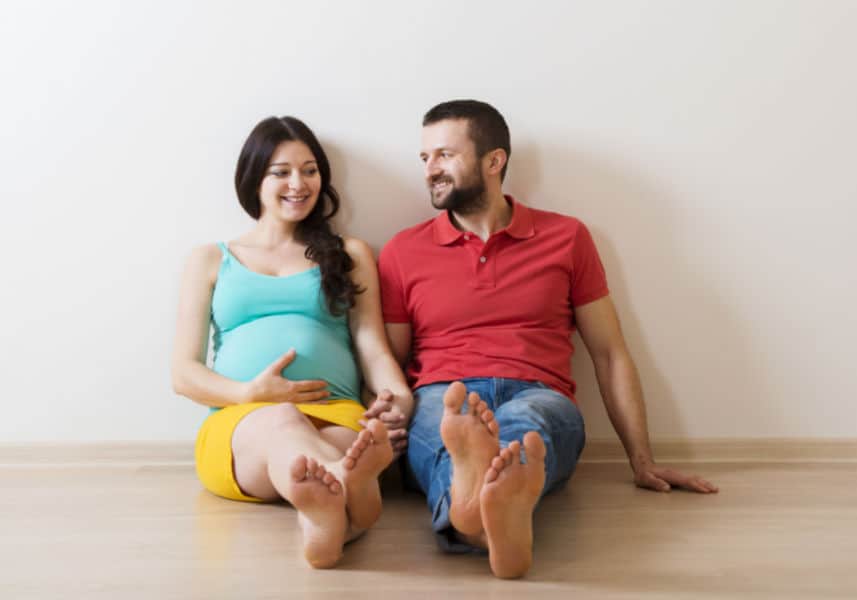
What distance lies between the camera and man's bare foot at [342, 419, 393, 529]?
1.56 meters

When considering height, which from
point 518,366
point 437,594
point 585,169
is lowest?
point 437,594

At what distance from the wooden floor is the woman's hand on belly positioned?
25 cm

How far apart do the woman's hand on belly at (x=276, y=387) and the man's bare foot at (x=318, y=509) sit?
485mm

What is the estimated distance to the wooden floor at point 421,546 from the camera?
1471 millimetres

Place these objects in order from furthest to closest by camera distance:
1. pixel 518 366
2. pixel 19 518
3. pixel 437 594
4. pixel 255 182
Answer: pixel 255 182, pixel 518 366, pixel 19 518, pixel 437 594

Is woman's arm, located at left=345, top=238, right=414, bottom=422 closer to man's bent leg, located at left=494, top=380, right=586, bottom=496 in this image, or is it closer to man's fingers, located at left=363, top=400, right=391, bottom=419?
man's fingers, located at left=363, top=400, right=391, bottom=419

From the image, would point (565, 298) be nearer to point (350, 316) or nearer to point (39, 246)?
point (350, 316)

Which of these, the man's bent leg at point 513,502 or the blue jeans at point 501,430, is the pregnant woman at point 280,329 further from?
the man's bent leg at point 513,502

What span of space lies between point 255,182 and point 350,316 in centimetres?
44

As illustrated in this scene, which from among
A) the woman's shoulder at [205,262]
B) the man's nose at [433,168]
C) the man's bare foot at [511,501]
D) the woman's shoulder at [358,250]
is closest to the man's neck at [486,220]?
the man's nose at [433,168]

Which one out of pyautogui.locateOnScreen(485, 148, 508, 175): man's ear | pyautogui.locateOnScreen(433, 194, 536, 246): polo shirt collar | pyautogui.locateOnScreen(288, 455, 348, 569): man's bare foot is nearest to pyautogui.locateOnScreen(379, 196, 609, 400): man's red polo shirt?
pyautogui.locateOnScreen(433, 194, 536, 246): polo shirt collar

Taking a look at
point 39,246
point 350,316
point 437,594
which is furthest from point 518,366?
point 39,246

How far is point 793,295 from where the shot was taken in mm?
2404

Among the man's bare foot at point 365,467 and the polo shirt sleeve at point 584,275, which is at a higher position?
the polo shirt sleeve at point 584,275
